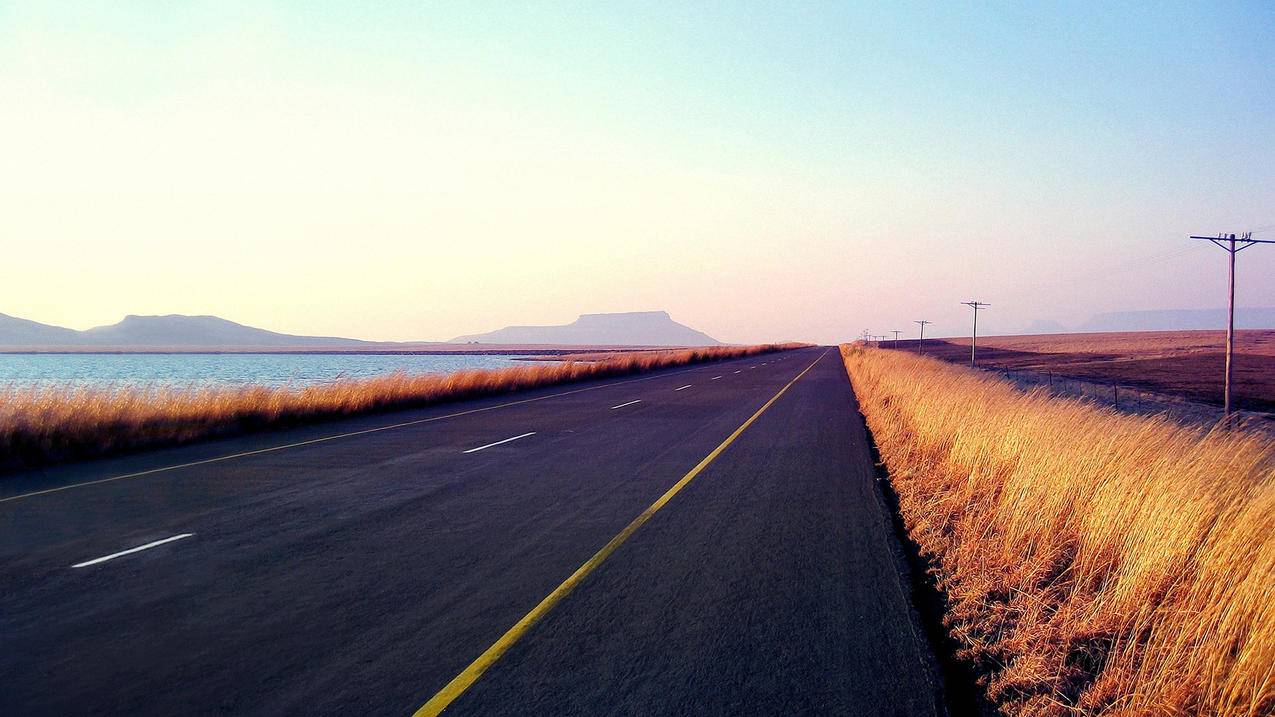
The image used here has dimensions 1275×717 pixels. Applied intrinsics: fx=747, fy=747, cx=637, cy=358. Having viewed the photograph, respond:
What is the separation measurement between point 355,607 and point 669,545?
2.76 m

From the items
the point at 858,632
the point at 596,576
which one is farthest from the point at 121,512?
the point at 858,632

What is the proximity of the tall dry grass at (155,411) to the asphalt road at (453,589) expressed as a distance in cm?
172

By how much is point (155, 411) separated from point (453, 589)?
12.8m

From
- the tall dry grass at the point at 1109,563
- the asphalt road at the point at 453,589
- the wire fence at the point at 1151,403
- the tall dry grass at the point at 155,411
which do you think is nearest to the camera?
the tall dry grass at the point at 1109,563

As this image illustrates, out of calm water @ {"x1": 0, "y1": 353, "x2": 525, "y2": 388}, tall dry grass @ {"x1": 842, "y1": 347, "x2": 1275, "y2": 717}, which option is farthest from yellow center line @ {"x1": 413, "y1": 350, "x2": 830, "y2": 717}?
calm water @ {"x1": 0, "y1": 353, "x2": 525, "y2": 388}

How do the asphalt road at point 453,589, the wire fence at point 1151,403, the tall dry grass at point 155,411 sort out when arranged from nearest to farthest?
the asphalt road at point 453,589 → the tall dry grass at point 155,411 → the wire fence at point 1151,403

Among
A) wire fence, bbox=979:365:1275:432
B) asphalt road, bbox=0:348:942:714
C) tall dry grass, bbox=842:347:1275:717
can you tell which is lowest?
wire fence, bbox=979:365:1275:432

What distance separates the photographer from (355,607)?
204 inches

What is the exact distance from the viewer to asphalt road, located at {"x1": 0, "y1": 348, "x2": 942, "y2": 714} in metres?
3.94

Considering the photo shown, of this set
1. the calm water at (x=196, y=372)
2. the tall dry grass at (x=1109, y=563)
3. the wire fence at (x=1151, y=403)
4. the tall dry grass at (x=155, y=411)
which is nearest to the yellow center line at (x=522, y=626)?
the tall dry grass at (x=1109, y=563)

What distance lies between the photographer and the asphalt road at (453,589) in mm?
3939

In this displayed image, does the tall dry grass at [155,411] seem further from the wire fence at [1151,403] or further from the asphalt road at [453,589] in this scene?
the wire fence at [1151,403]

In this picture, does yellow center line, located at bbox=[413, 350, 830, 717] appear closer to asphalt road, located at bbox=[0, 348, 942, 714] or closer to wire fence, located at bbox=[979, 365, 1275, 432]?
asphalt road, located at bbox=[0, 348, 942, 714]

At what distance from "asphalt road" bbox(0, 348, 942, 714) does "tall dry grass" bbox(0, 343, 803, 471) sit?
1.72 metres
